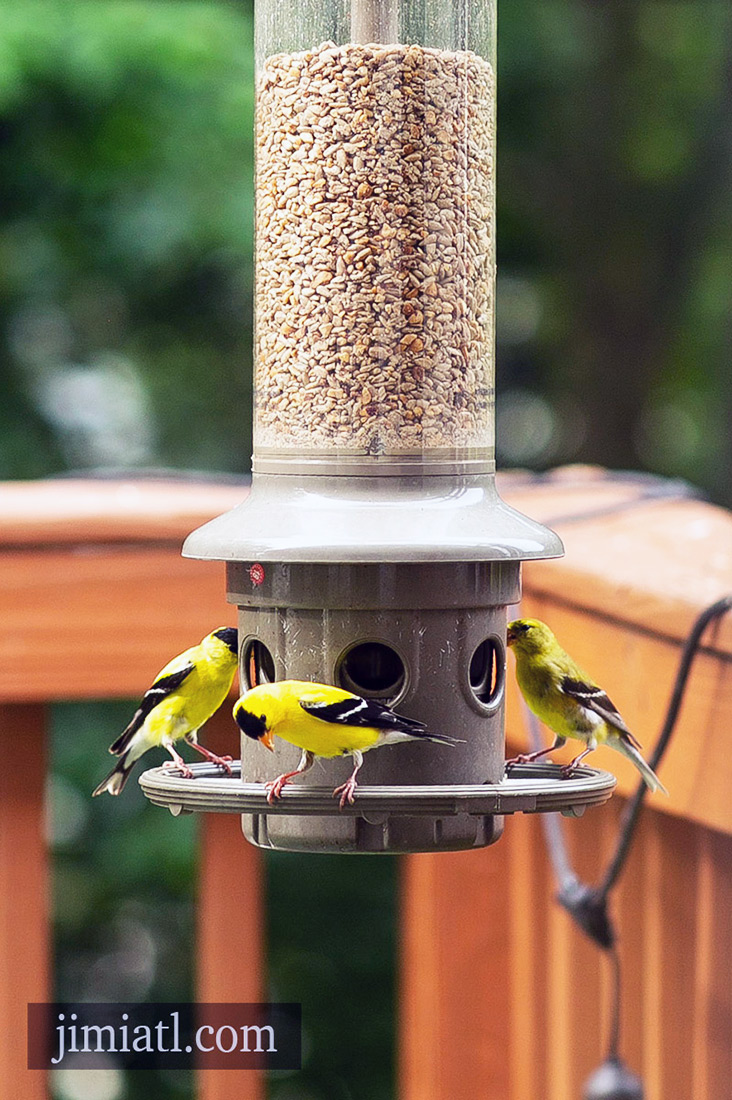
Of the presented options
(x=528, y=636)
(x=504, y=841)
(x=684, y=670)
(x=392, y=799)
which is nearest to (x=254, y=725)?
(x=392, y=799)

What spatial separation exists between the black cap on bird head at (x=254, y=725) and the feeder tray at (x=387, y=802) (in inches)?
2.0

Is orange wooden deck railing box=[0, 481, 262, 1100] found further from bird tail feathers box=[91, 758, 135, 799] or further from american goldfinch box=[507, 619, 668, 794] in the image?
american goldfinch box=[507, 619, 668, 794]

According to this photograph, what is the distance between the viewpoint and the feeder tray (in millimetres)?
1565

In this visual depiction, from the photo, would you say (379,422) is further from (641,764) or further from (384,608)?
(641,764)

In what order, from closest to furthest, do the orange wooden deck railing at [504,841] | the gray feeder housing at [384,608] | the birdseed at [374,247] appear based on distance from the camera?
the gray feeder housing at [384,608], the birdseed at [374,247], the orange wooden deck railing at [504,841]

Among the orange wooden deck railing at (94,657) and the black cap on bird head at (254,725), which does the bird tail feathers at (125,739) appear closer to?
the black cap on bird head at (254,725)

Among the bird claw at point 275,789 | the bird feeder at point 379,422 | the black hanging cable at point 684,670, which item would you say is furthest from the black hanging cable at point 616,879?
the bird claw at point 275,789

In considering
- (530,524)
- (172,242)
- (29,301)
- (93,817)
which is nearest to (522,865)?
(530,524)

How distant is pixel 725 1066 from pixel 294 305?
1.04 metres

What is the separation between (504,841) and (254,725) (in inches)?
46.4

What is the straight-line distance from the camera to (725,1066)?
1859 mm

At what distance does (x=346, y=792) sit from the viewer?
5.20 ft

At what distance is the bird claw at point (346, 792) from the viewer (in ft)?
5.18

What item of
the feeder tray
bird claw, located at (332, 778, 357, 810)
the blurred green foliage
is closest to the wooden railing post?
the feeder tray
